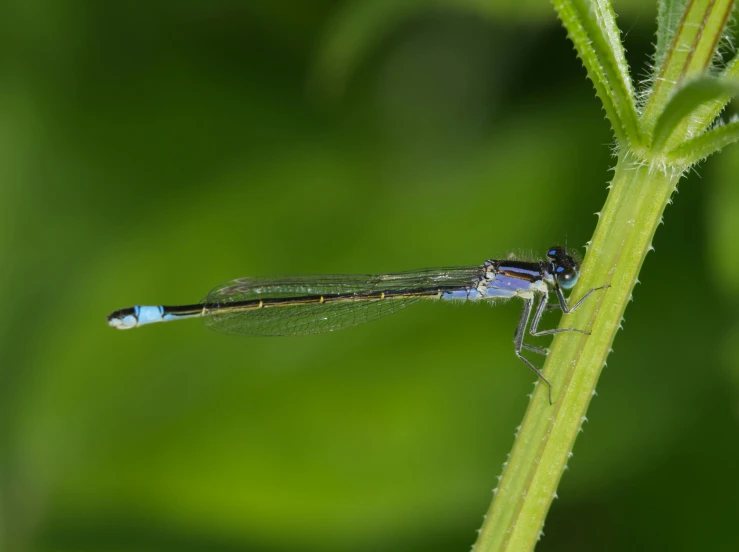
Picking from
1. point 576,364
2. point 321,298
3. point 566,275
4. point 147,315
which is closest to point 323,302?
point 321,298

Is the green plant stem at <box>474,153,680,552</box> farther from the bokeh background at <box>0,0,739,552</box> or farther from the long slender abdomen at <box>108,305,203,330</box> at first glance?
the long slender abdomen at <box>108,305,203,330</box>

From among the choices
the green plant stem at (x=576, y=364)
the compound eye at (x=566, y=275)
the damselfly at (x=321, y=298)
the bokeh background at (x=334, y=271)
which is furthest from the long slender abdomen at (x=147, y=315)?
the green plant stem at (x=576, y=364)

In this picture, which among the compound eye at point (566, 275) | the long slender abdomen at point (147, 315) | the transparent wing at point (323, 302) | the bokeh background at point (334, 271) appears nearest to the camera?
the compound eye at point (566, 275)

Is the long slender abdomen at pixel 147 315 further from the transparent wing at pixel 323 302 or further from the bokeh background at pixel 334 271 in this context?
the bokeh background at pixel 334 271

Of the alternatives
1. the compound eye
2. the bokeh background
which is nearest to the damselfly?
the bokeh background

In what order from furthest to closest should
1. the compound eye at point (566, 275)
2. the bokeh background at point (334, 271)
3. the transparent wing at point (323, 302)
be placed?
the transparent wing at point (323, 302) < the bokeh background at point (334, 271) < the compound eye at point (566, 275)

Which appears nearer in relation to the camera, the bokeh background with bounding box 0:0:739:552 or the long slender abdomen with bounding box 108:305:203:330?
the long slender abdomen with bounding box 108:305:203:330

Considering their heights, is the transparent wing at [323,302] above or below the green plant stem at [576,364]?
above
